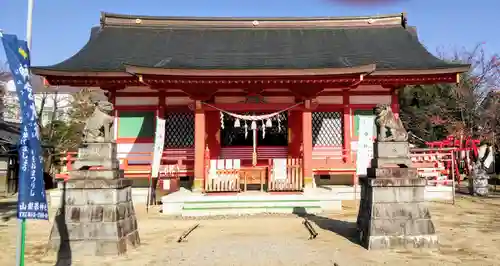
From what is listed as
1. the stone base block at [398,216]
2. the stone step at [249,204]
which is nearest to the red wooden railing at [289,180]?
the stone step at [249,204]

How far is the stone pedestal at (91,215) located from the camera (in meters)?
6.47

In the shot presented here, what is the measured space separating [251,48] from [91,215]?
1040 centimetres

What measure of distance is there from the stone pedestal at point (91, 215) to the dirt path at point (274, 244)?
238mm

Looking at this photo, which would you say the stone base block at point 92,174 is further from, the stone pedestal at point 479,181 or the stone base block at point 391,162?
the stone pedestal at point 479,181

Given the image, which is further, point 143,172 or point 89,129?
point 143,172

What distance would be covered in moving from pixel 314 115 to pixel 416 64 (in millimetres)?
3884

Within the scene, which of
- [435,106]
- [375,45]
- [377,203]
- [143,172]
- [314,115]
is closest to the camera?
[377,203]

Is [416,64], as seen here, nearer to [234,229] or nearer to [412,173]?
[412,173]

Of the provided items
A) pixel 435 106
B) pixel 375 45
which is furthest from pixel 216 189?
pixel 435 106

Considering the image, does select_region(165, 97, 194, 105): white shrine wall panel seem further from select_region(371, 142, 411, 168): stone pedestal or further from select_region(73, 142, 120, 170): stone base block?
select_region(371, 142, 411, 168): stone pedestal

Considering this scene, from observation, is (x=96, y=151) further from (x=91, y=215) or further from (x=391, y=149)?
(x=391, y=149)

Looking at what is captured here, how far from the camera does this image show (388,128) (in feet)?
23.5

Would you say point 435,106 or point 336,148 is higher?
point 435,106

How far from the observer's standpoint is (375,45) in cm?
1573
